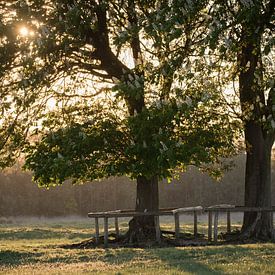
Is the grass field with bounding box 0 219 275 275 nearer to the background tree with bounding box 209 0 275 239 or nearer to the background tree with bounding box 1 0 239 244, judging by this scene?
the background tree with bounding box 1 0 239 244

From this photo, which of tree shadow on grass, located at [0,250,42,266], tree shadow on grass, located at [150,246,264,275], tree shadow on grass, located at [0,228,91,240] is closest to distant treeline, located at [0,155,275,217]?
tree shadow on grass, located at [0,228,91,240]

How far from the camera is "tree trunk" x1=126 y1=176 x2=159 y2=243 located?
2630 cm

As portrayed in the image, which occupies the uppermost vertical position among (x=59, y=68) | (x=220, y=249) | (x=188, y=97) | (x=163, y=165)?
(x=59, y=68)

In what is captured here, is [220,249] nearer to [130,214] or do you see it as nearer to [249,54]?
[130,214]

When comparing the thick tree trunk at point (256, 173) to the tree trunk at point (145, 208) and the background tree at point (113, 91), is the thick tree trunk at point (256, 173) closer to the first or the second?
the background tree at point (113, 91)

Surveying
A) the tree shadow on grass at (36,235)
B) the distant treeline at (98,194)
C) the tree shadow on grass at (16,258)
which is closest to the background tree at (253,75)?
the tree shadow on grass at (16,258)

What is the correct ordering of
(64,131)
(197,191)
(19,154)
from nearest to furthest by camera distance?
(64,131)
(19,154)
(197,191)

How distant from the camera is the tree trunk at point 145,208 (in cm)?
2630

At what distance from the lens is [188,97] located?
19.5m

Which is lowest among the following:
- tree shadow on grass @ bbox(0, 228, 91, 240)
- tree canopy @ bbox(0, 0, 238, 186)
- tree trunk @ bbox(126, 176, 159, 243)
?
tree shadow on grass @ bbox(0, 228, 91, 240)

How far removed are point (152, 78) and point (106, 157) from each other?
17.1 ft

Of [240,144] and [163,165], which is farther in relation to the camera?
[240,144]

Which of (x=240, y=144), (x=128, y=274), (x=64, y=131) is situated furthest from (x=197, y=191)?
(x=128, y=274)

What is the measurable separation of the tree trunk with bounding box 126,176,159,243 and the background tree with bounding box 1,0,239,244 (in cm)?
4
